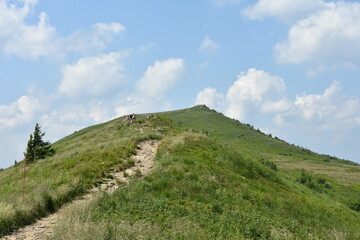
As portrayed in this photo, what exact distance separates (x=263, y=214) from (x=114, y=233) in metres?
7.18

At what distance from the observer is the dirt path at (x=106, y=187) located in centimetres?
962

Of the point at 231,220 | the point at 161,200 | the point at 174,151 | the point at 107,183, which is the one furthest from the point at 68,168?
the point at 231,220

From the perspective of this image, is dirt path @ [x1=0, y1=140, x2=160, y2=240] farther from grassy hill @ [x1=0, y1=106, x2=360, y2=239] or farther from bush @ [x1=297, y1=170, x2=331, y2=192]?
bush @ [x1=297, y1=170, x2=331, y2=192]

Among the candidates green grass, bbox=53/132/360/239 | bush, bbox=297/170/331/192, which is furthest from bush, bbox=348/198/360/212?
green grass, bbox=53/132/360/239

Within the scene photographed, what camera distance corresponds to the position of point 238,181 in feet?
57.8

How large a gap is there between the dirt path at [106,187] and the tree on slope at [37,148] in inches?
Answer: 694

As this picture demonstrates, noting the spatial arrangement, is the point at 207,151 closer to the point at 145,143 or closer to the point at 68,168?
the point at 145,143

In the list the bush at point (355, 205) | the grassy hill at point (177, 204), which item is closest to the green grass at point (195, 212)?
the grassy hill at point (177, 204)

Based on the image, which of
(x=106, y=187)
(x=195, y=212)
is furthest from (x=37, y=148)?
(x=195, y=212)

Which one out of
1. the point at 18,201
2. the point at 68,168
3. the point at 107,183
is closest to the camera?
the point at 18,201

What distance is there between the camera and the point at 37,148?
1483 inches

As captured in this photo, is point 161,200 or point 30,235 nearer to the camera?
point 30,235

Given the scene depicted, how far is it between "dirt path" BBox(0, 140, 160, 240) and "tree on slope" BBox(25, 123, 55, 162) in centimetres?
1763

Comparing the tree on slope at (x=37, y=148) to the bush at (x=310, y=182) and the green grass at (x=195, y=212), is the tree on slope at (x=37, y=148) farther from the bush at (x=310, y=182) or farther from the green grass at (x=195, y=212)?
the bush at (x=310, y=182)
